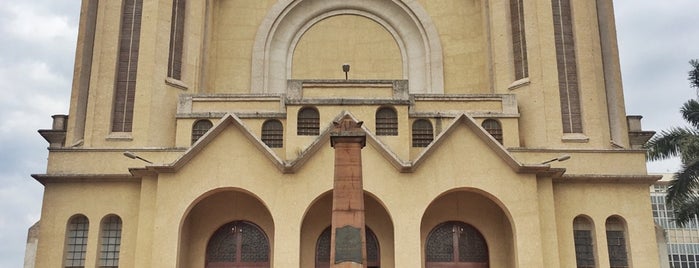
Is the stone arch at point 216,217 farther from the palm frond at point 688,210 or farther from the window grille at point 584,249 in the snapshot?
the palm frond at point 688,210

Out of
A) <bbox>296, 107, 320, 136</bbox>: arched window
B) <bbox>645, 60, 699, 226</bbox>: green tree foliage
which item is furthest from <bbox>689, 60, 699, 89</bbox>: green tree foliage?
<bbox>296, 107, 320, 136</bbox>: arched window

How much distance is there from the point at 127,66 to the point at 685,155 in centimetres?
2028

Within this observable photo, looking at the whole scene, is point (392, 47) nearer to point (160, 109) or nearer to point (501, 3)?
point (501, 3)

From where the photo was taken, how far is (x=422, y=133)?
26.7 m

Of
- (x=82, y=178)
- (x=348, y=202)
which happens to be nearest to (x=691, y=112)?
(x=348, y=202)

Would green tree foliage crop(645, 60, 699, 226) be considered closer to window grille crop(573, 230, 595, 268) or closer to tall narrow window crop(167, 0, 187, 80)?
window grille crop(573, 230, 595, 268)

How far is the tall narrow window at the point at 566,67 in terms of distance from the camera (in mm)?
27047

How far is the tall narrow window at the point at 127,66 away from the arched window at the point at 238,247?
17.2 feet

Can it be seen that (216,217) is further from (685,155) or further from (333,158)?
(685,155)

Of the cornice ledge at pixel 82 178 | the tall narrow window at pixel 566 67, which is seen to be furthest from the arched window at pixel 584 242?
the cornice ledge at pixel 82 178

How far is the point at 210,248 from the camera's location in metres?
25.5

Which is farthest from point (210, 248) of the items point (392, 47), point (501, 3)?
point (501, 3)

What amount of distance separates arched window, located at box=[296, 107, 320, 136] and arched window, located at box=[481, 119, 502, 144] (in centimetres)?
597

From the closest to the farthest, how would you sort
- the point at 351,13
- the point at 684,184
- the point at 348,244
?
1. the point at 348,244
2. the point at 684,184
3. the point at 351,13
